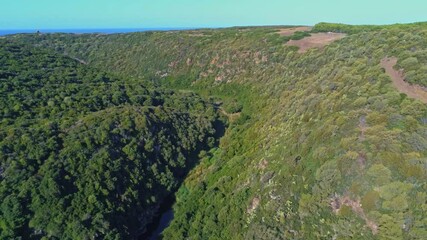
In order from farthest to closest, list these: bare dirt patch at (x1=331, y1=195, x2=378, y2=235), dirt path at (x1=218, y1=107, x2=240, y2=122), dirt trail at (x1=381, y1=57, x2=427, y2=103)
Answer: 1. dirt path at (x1=218, y1=107, x2=240, y2=122)
2. dirt trail at (x1=381, y1=57, x2=427, y2=103)
3. bare dirt patch at (x1=331, y1=195, x2=378, y2=235)

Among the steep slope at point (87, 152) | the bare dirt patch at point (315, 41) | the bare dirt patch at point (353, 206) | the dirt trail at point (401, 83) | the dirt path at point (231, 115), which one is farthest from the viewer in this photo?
the bare dirt patch at point (315, 41)

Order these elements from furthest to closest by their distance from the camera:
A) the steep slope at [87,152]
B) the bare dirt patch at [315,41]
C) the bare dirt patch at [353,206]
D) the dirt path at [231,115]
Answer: the bare dirt patch at [315,41] → the dirt path at [231,115] → the steep slope at [87,152] → the bare dirt patch at [353,206]

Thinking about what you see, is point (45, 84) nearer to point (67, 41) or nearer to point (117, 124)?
point (117, 124)

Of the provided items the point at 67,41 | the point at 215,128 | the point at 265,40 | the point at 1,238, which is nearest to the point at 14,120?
the point at 1,238

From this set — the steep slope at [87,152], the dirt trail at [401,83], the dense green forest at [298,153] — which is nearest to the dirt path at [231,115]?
the dense green forest at [298,153]

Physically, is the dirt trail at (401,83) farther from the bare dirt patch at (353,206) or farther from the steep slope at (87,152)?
the steep slope at (87,152)

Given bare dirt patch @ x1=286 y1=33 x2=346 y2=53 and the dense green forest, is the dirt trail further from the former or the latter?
bare dirt patch @ x1=286 y1=33 x2=346 y2=53

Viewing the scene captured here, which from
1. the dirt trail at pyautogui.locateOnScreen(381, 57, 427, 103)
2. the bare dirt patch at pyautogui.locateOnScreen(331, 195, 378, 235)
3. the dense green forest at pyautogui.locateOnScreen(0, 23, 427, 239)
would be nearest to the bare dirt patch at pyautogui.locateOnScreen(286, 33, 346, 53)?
the dense green forest at pyautogui.locateOnScreen(0, 23, 427, 239)
